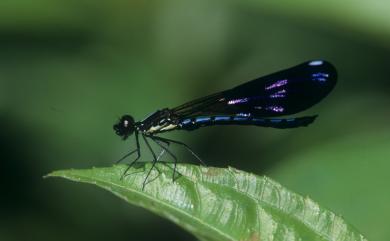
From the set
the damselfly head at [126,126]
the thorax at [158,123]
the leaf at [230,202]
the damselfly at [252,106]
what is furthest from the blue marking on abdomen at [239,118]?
the leaf at [230,202]

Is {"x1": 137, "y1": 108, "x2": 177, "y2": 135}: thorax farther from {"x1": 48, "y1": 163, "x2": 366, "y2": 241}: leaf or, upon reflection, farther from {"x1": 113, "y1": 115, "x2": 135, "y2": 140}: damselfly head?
{"x1": 48, "y1": 163, "x2": 366, "y2": 241}: leaf

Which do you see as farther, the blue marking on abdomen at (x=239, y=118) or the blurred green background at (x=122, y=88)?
the blurred green background at (x=122, y=88)

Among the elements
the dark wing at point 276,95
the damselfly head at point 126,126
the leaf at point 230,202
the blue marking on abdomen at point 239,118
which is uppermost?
the dark wing at point 276,95

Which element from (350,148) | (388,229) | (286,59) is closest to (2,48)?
(286,59)

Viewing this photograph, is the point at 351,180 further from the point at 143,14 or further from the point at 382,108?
the point at 143,14

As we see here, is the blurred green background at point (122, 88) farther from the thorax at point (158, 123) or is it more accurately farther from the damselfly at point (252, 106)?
the thorax at point (158, 123)

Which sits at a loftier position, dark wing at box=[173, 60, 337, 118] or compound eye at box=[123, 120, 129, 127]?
dark wing at box=[173, 60, 337, 118]

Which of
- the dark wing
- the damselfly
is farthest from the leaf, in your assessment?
the dark wing
